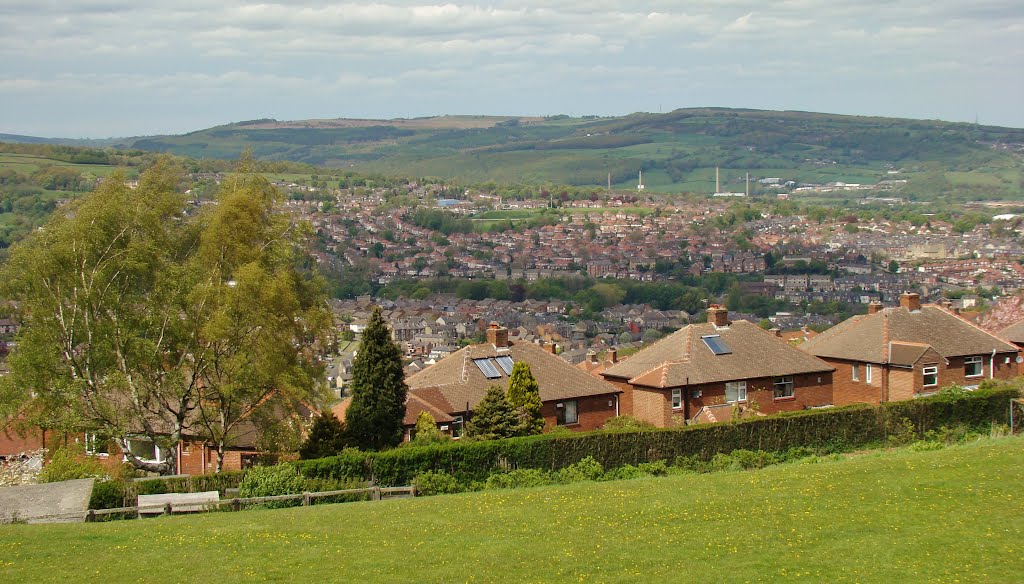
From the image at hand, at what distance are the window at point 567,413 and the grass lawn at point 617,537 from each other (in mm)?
15706

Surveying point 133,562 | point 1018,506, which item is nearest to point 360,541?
point 133,562

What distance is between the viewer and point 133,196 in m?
29.7

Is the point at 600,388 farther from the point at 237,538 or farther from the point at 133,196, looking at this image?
the point at 237,538

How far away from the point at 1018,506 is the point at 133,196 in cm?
2338

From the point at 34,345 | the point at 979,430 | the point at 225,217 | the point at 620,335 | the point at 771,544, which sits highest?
the point at 225,217

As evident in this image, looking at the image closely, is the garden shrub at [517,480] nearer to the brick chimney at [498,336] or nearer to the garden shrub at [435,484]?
the garden shrub at [435,484]

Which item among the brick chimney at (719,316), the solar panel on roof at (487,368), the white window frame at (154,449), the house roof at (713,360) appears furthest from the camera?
the brick chimney at (719,316)

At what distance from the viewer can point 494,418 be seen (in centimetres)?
3238

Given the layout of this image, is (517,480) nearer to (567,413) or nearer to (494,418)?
(494,418)

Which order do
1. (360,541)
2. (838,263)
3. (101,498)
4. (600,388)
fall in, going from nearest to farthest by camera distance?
(360,541)
(101,498)
(600,388)
(838,263)

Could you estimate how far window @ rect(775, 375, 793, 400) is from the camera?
4019 cm

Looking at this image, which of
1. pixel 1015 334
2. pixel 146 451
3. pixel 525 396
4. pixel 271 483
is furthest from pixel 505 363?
pixel 1015 334

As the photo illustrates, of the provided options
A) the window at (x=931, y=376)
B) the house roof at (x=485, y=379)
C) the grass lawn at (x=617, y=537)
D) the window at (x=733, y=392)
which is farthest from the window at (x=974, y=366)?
the grass lawn at (x=617, y=537)

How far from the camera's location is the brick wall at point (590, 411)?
37938mm
